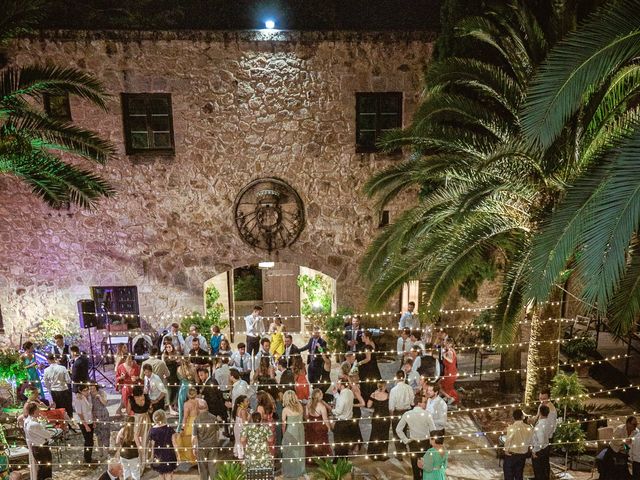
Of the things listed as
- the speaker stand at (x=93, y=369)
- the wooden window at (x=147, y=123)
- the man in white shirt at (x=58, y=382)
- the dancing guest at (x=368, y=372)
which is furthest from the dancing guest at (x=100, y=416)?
the wooden window at (x=147, y=123)

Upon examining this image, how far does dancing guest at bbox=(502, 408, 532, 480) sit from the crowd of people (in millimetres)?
14

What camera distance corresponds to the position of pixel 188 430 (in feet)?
29.3

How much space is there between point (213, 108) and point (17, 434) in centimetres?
761

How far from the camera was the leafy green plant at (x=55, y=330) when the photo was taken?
13719 millimetres

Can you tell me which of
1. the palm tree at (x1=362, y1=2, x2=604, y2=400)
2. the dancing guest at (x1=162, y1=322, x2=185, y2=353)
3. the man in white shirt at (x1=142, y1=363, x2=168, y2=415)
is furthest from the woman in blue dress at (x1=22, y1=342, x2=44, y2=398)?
the palm tree at (x1=362, y1=2, x2=604, y2=400)

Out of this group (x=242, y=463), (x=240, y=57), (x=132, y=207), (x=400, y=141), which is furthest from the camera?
(x=132, y=207)

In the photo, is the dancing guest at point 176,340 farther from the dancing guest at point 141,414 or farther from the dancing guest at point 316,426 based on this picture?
the dancing guest at point 316,426

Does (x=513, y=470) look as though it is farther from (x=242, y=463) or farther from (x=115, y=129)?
Result: (x=115, y=129)

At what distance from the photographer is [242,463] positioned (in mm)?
8734

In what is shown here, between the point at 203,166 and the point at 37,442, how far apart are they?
22.5 ft

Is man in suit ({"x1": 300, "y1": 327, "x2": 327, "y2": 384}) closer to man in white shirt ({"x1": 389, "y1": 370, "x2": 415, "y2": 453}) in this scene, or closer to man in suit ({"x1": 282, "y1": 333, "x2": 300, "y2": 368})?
man in suit ({"x1": 282, "y1": 333, "x2": 300, "y2": 368})

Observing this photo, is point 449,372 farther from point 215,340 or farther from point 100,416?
point 100,416

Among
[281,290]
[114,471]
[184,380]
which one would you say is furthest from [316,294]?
[114,471]

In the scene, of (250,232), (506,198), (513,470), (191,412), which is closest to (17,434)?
(191,412)
